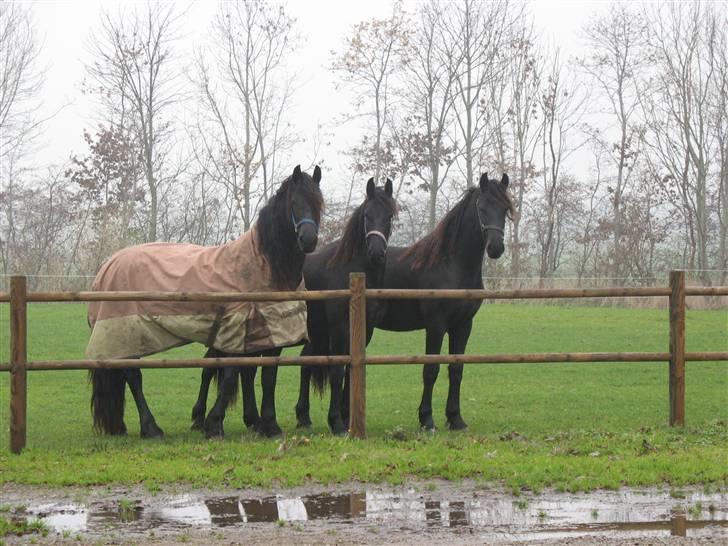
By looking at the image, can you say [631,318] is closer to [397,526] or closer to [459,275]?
[459,275]

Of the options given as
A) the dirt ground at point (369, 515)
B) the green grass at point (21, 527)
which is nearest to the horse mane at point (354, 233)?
the dirt ground at point (369, 515)

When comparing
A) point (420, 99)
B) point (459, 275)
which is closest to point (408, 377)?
point (459, 275)

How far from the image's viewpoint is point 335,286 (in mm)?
8602

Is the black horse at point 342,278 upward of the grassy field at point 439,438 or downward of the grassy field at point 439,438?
upward

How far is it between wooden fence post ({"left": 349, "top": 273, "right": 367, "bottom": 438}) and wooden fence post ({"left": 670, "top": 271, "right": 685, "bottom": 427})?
8.48 feet

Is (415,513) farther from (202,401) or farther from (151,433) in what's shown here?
(202,401)

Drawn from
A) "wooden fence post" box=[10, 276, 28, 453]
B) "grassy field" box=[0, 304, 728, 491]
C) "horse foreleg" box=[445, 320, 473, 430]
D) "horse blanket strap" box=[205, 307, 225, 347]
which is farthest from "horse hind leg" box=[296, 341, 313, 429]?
"wooden fence post" box=[10, 276, 28, 453]

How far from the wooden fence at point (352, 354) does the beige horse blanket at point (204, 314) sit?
0.30m

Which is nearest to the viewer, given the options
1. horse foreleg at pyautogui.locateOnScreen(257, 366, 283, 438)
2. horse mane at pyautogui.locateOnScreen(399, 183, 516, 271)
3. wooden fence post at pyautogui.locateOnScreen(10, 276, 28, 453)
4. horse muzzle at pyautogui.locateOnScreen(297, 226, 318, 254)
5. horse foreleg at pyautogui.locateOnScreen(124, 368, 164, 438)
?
wooden fence post at pyautogui.locateOnScreen(10, 276, 28, 453)

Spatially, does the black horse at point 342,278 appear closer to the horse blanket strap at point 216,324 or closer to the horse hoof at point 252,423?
the horse hoof at point 252,423

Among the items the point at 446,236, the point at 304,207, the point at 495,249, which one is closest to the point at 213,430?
the point at 304,207

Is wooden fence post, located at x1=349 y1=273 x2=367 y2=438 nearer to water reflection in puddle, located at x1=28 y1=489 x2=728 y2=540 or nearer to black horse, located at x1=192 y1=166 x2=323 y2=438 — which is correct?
black horse, located at x1=192 y1=166 x2=323 y2=438

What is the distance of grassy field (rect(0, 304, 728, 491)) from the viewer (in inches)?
248

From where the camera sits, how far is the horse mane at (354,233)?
8250 millimetres
